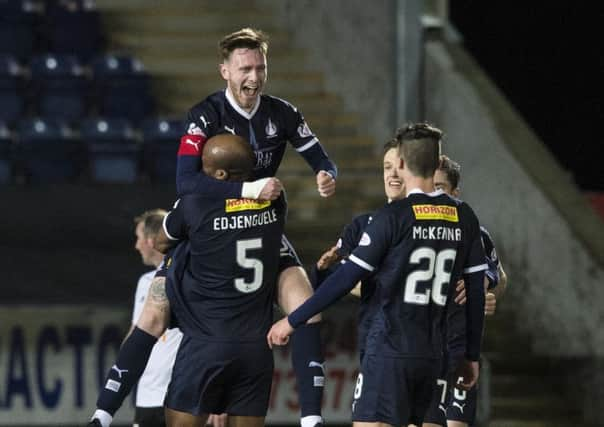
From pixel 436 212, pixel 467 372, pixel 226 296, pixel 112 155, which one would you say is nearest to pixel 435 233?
pixel 436 212

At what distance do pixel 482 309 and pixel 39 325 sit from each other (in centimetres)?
566

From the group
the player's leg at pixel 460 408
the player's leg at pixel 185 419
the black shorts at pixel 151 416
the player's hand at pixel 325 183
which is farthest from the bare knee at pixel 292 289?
the black shorts at pixel 151 416

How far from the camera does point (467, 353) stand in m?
6.02

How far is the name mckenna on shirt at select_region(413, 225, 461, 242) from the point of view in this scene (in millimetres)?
5621

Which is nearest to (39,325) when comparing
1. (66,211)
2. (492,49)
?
(66,211)

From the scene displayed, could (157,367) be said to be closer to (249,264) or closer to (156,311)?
(156,311)

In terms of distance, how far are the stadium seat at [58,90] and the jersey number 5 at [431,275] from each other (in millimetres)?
7628

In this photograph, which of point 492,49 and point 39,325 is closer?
point 39,325

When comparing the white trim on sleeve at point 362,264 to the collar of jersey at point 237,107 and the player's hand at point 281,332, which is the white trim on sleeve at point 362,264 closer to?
the player's hand at point 281,332

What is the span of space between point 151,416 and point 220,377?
1768 millimetres

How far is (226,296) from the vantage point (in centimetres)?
603

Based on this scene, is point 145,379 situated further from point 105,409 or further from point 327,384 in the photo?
point 327,384

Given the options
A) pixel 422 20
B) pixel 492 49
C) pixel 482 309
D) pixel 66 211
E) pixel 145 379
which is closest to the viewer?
pixel 482 309

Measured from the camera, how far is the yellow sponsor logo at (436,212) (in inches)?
221
